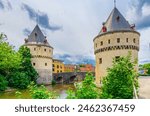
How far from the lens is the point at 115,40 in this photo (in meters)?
14.2

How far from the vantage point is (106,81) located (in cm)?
503

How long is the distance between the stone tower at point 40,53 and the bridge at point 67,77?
236cm

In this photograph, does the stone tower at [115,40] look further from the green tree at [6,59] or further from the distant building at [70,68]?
the distant building at [70,68]

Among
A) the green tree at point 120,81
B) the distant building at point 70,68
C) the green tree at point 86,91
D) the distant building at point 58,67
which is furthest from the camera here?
the distant building at point 58,67

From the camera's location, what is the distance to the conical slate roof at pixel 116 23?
562 inches

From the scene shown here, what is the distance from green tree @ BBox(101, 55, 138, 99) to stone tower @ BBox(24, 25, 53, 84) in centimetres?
1772

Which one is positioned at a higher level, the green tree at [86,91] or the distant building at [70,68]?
the distant building at [70,68]

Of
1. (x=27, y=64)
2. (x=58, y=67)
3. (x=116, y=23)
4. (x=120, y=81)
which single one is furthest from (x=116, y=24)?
(x=58, y=67)

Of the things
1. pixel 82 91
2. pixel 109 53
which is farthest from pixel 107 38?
pixel 82 91

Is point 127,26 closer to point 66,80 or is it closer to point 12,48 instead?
point 12,48

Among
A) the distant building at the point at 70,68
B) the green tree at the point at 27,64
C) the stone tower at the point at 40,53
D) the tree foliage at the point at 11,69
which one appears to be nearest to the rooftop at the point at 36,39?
the stone tower at the point at 40,53

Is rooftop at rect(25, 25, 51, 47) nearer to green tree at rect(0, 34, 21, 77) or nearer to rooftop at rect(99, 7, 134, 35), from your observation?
green tree at rect(0, 34, 21, 77)

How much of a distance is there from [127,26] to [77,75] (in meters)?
12.5

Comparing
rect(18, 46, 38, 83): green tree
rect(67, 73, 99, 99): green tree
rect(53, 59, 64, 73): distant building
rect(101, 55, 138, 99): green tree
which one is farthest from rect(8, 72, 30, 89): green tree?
rect(67, 73, 99, 99): green tree
